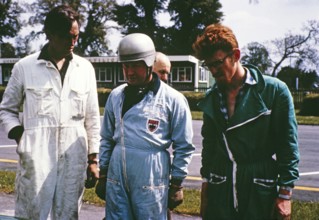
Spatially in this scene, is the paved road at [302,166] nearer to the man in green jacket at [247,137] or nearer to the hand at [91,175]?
the hand at [91,175]

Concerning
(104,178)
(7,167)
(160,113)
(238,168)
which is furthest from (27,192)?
(7,167)

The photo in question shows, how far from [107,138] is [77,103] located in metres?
0.36

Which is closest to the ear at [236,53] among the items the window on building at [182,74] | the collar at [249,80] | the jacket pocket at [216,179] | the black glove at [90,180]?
the collar at [249,80]

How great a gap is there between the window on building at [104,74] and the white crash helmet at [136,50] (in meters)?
46.2

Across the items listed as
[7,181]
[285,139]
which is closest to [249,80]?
[285,139]

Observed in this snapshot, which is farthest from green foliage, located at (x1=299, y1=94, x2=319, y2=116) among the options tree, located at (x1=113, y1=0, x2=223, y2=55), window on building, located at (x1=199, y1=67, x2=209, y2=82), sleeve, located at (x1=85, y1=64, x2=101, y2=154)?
tree, located at (x1=113, y1=0, x2=223, y2=55)

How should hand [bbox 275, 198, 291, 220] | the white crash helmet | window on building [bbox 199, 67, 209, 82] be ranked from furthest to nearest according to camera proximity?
window on building [bbox 199, 67, 209, 82]
the white crash helmet
hand [bbox 275, 198, 291, 220]

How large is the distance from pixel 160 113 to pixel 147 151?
292 mm

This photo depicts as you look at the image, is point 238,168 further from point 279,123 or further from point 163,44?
point 163,44

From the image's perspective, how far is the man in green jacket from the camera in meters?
2.68

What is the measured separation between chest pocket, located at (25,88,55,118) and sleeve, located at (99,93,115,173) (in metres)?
0.42

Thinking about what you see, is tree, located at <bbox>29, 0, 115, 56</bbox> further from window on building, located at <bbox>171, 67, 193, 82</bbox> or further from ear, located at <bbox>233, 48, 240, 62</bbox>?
ear, located at <bbox>233, 48, 240, 62</bbox>

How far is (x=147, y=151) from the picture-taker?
10.4 feet

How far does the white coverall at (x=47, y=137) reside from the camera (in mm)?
3279
